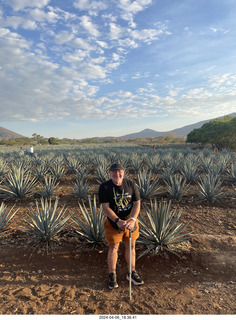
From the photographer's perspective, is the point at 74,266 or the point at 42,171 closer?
the point at 74,266

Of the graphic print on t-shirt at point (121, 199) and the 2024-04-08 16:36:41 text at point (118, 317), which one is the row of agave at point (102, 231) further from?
the 2024-04-08 16:36:41 text at point (118, 317)

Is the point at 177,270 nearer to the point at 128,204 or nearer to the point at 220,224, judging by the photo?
the point at 128,204

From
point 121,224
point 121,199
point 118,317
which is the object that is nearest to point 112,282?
point 118,317

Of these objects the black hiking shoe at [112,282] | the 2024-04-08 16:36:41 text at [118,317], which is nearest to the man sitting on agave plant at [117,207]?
the black hiking shoe at [112,282]

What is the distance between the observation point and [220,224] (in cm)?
448

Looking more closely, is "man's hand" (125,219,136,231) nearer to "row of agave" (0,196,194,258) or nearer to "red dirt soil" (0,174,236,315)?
"red dirt soil" (0,174,236,315)

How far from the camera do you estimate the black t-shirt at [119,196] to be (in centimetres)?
249

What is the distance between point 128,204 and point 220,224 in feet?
9.98

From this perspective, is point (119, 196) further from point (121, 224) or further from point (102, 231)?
point (102, 231)

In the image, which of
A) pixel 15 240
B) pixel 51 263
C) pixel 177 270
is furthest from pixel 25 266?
pixel 177 270

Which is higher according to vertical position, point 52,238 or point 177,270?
point 52,238

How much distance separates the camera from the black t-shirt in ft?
8.18

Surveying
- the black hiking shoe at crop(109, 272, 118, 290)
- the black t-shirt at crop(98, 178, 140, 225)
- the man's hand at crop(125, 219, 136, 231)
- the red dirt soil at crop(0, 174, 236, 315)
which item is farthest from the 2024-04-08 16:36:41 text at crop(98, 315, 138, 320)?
the black t-shirt at crop(98, 178, 140, 225)

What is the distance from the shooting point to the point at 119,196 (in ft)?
8.23
